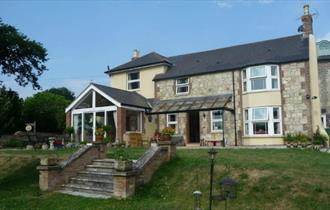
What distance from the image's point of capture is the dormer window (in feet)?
86.4

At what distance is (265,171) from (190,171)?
8.03ft

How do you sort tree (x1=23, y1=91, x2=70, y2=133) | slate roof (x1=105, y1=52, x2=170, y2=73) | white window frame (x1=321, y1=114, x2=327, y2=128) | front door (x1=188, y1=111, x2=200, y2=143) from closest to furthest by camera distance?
front door (x1=188, y1=111, x2=200, y2=143), slate roof (x1=105, y1=52, x2=170, y2=73), white window frame (x1=321, y1=114, x2=327, y2=128), tree (x1=23, y1=91, x2=70, y2=133)

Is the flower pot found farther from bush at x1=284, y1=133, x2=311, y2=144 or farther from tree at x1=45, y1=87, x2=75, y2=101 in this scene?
tree at x1=45, y1=87, x2=75, y2=101

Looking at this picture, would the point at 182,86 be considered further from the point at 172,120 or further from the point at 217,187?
the point at 217,187

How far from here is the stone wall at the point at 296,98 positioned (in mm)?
21734

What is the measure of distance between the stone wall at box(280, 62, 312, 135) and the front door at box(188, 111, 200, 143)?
638cm

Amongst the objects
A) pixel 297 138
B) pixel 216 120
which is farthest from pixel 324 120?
pixel 216 120

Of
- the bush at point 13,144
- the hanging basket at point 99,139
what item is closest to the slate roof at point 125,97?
the bush at point 13,144

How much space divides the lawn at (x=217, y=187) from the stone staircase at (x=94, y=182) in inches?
23.9

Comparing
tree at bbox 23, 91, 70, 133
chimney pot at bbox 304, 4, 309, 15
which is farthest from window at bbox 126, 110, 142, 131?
tree at bbox 23, 91, 70, 133

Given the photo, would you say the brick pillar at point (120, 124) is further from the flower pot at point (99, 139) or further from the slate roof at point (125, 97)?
the flower pot at point (99, 139)

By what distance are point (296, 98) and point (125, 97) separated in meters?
11.6

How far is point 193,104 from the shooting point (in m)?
24.1

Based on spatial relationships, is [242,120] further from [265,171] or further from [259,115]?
[265,171]
